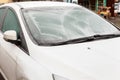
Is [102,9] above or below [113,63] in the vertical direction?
below

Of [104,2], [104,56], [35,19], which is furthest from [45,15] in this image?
[104,2]

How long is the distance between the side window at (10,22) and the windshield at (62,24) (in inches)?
8.0

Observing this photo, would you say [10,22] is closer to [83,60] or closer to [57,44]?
[57,44]

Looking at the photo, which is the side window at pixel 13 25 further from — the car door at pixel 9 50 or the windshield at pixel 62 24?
the windshield at pixel 62 24

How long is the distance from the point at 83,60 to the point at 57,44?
60cm

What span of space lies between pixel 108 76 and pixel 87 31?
4.84 ft

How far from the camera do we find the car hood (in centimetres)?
297

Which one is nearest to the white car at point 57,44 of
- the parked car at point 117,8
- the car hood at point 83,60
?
the car hood at point 83,60

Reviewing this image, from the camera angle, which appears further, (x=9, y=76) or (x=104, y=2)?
(x=104, y=2)

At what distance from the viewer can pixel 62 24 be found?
434 centimetres

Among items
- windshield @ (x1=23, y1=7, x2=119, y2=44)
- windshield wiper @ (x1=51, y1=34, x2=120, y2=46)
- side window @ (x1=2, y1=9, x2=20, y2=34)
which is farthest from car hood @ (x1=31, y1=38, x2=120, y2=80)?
side window @ (x1=2, y1=9, x2=20, y2=34)

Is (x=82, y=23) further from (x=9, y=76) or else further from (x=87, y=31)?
(x=9, y=76)

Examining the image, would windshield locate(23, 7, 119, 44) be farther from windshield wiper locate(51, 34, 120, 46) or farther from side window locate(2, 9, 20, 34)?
side window locate(2, 9, 20, 34)

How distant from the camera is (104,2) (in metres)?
22.2
